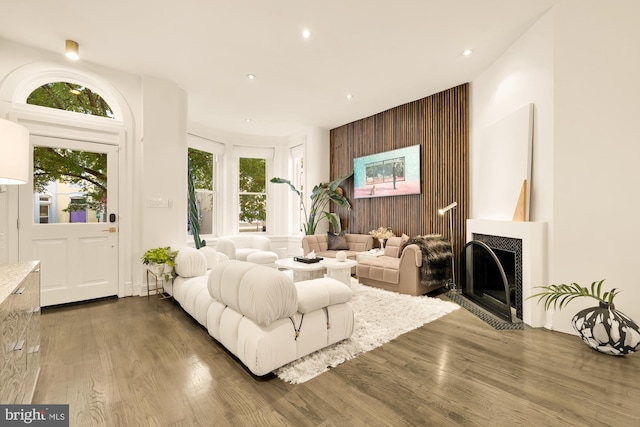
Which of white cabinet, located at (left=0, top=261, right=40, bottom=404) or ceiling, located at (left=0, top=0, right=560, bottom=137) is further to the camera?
ceiling, located at (left=0, top=0, right=560, bottom=137)

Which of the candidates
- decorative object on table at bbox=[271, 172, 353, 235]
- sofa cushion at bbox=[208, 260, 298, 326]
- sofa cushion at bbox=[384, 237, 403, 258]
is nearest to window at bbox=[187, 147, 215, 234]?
decorative object on table at bbox=[271, 172, 353, 235]

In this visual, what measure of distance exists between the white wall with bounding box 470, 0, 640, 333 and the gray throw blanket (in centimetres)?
123

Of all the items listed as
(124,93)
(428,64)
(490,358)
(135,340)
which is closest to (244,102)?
(124,93)

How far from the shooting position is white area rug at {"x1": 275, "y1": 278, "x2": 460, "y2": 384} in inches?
80.8

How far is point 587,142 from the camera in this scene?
2.61m

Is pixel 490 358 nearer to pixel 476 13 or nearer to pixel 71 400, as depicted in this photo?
pixel 71 400

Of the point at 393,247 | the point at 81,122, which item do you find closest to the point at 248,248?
the point at 393,247

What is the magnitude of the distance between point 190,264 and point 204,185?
3.47 m

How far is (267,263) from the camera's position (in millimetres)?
5145

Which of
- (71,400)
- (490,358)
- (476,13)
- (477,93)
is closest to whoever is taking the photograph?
(71,400)

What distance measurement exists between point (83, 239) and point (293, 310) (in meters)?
3.22

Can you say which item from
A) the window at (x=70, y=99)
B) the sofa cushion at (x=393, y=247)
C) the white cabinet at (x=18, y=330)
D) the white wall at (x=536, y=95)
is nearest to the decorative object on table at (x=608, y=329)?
the white wall at (x=536, y=95)

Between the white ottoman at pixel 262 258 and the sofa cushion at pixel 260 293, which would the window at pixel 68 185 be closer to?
the white ottoman at pixel 262 258

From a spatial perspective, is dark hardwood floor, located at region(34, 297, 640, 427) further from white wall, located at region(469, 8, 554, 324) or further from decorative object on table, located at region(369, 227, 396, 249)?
decorative object on table, located at region(369, 227, 396, 249)
